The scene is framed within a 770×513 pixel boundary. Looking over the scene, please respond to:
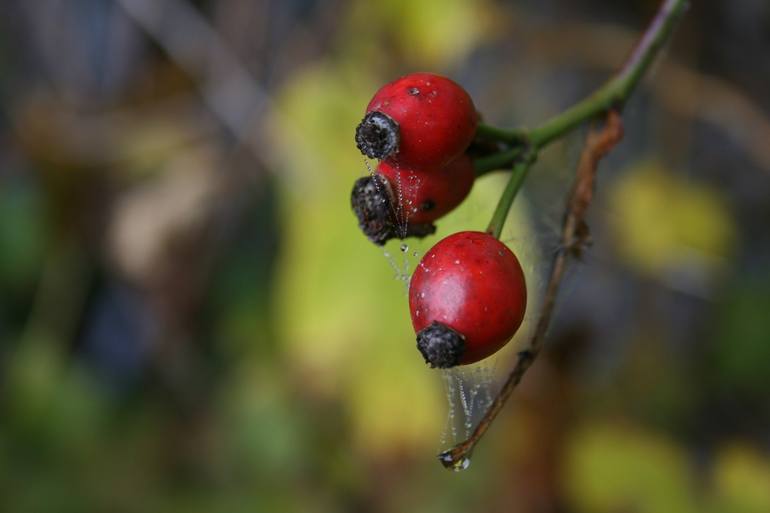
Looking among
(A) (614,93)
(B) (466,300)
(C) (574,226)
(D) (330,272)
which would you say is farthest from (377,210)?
(D) (330,272)

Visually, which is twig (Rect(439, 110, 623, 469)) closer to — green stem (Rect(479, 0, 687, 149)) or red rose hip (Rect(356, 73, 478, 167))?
green stem (Rect(479, 0, 687, 149))

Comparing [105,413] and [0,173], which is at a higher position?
[0,173]

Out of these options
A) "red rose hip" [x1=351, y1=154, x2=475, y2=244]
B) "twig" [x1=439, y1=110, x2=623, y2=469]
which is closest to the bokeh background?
"twig" [x1=439, y1=110, x2=623, y2=469]

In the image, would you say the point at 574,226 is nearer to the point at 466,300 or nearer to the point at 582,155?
the point at 582,155

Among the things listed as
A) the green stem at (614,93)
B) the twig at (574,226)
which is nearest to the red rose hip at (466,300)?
the twig at (574,226)

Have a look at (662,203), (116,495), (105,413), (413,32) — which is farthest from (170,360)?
(662,203)

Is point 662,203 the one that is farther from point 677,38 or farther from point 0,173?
point 0,173
